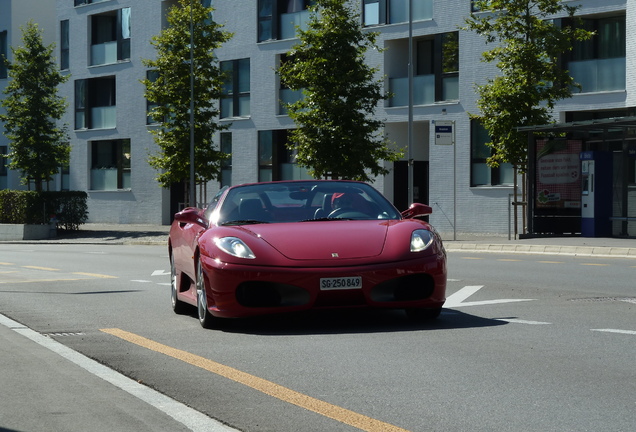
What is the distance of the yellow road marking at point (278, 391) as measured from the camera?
5691 mm

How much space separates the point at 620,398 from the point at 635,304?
18.3 feet

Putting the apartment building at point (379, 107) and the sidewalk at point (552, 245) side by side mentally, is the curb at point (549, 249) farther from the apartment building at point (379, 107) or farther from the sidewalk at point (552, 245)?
the apartment building at point (379, 107)

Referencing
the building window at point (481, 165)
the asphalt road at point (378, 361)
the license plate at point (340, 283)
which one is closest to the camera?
the asphalt road at point (378, 361)

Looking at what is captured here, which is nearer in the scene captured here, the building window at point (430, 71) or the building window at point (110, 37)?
the building window at point (430, 71)

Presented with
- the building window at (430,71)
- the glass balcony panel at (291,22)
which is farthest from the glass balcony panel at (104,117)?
the building window at (430,71)

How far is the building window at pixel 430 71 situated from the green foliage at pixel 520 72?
7884mm

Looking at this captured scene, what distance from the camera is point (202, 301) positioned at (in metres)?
10.2

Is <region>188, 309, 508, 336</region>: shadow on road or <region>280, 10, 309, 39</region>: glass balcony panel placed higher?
<region>280, 10, 309, 39</region>: glass balcony panel

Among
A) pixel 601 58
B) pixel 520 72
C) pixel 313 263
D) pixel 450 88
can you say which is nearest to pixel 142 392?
pixel 313 263

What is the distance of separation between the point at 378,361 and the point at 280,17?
38105mm

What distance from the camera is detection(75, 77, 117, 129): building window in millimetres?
54688

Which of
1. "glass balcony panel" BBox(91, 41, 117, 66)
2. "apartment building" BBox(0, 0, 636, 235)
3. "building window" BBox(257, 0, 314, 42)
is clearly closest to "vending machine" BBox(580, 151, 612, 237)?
"apartment building" BBox(0, 0, 636, 235)

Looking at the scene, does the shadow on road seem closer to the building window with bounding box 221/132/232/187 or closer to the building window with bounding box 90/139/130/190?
the building window with bounding box 221/132/232/187

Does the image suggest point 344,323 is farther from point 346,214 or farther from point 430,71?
point 430,71
